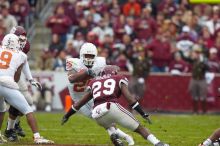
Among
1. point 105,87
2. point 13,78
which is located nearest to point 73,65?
point 13,78

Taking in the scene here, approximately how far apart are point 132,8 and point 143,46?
180 cm

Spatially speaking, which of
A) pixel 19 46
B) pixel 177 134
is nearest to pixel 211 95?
pixel 177 134

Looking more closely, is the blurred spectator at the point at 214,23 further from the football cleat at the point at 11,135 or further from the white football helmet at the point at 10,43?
the white football helmet at the point at 10,43

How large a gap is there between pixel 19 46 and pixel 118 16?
962cm

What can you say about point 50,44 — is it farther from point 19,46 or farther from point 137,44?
point 19,46

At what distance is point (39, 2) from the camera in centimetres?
2234

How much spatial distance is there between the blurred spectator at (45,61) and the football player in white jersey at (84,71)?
833 cm

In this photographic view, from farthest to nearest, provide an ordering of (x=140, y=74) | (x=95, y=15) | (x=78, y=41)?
(x=95, y=15)
(x=78, y=41)
(x=140, y=74)

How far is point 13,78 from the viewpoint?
427 inches

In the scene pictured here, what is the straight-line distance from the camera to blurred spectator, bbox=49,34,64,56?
66.3ft

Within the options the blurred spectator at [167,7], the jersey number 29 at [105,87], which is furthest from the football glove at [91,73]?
the blurred spectator at [167,7]

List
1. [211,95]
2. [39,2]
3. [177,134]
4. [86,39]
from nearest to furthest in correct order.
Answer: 1. [177,134]
2. [211,95]
3. [86,39]
4. [39,2]

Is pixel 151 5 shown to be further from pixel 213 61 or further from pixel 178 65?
pixel 213 61

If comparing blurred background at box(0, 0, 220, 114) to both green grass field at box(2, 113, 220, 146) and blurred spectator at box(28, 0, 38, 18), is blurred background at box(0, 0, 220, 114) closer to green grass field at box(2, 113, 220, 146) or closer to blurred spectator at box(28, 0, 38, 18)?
blurred spectator at box(28, 0, 38, 18)
